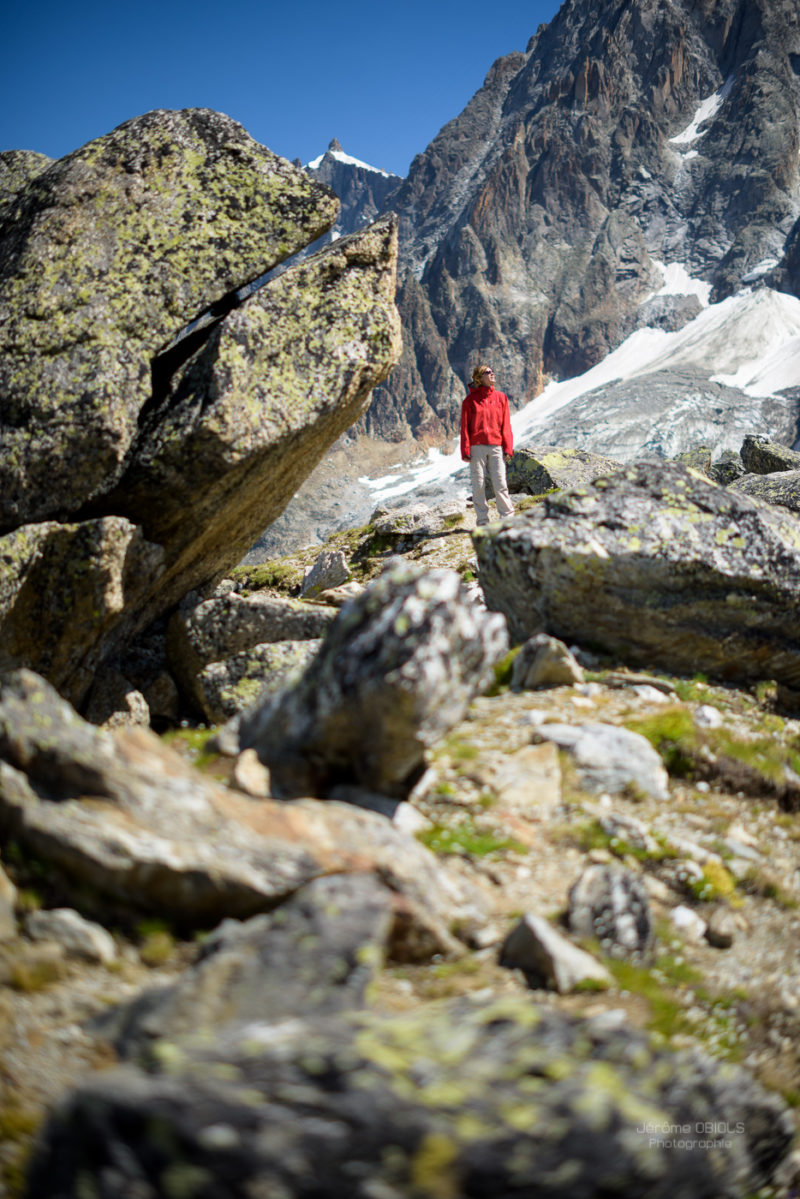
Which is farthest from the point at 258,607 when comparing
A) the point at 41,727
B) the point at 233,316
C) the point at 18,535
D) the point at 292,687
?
the point at 41,727

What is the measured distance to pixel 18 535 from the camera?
37.1 ft

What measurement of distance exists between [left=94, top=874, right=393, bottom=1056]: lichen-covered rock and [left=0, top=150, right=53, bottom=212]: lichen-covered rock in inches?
595

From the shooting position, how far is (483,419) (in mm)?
20625

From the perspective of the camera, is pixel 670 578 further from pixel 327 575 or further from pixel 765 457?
pixel 765 457

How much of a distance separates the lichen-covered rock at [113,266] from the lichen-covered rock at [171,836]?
6.03m

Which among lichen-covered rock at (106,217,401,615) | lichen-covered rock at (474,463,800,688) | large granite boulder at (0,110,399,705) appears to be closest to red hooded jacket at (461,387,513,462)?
lichen-covered rock at (106,217,401,615)

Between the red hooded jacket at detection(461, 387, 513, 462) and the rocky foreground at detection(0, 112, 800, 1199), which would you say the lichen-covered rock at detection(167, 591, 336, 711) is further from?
the red hooded jacket at detection(461, 387, 513, 462)

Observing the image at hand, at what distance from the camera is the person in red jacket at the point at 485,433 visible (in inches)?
812

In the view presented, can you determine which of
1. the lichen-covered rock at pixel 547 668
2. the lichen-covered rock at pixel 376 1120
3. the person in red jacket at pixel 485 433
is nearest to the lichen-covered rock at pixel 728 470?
the person in red jacket at pixel 485 433

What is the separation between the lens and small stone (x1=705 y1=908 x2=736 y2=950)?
21.1 feet

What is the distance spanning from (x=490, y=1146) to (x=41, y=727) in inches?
187

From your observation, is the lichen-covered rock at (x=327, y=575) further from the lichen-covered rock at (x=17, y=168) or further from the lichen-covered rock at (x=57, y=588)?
the lichen-covered rock at (x=17, y=168)

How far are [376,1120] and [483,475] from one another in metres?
19.0

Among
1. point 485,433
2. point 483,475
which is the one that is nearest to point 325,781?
point 485,433
